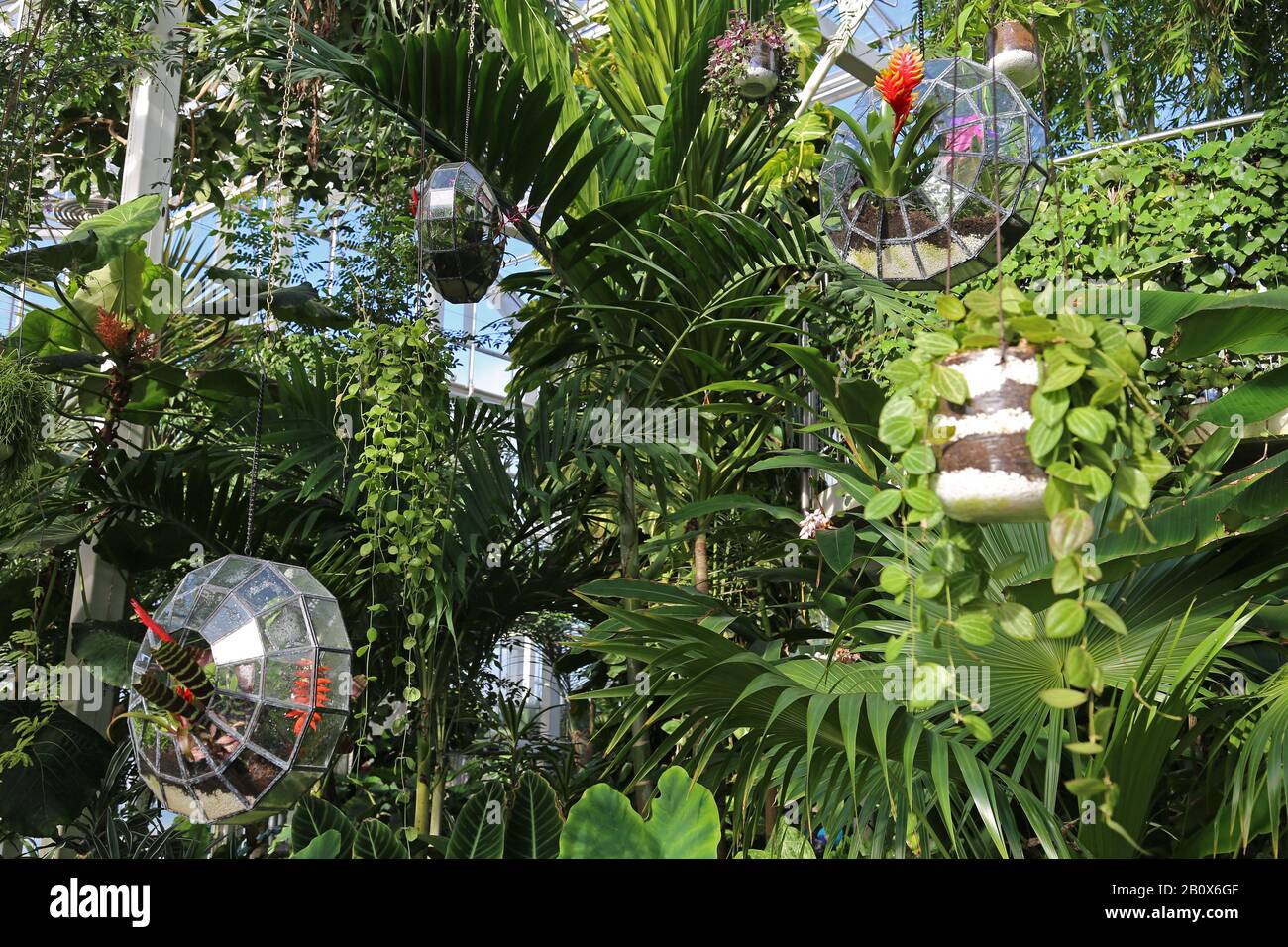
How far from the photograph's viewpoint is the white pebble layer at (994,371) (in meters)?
1.17

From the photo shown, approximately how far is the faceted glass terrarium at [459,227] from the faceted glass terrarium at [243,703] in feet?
2.89

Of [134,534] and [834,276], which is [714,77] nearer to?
[834,276]

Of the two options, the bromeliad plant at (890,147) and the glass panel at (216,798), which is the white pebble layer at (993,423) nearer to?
the bromeliad plant at (890,147)

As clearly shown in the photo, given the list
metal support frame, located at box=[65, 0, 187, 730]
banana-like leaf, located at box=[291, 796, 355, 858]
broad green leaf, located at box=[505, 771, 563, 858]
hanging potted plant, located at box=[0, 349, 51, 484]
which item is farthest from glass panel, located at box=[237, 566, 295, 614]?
metal support frame, located at box=[65, 0, 187, 730]

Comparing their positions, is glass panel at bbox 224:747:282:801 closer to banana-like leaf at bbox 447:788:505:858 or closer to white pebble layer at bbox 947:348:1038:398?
banana-like leaf at bbox 447:788:505:858

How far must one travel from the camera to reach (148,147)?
4.11 metres

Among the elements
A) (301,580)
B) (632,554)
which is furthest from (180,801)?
(632,554)

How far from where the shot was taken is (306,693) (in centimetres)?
194

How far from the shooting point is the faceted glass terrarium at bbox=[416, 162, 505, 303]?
8.29 feet

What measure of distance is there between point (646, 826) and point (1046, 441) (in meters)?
0.82

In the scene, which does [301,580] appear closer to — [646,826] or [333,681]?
[333,681]

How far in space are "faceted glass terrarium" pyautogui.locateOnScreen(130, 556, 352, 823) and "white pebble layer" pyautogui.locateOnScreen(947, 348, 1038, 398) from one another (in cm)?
127

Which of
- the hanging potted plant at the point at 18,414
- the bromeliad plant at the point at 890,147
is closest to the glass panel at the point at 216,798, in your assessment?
the hanging potted plant at the point at 18,414

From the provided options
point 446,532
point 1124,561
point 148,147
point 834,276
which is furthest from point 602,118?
point 1124,561
